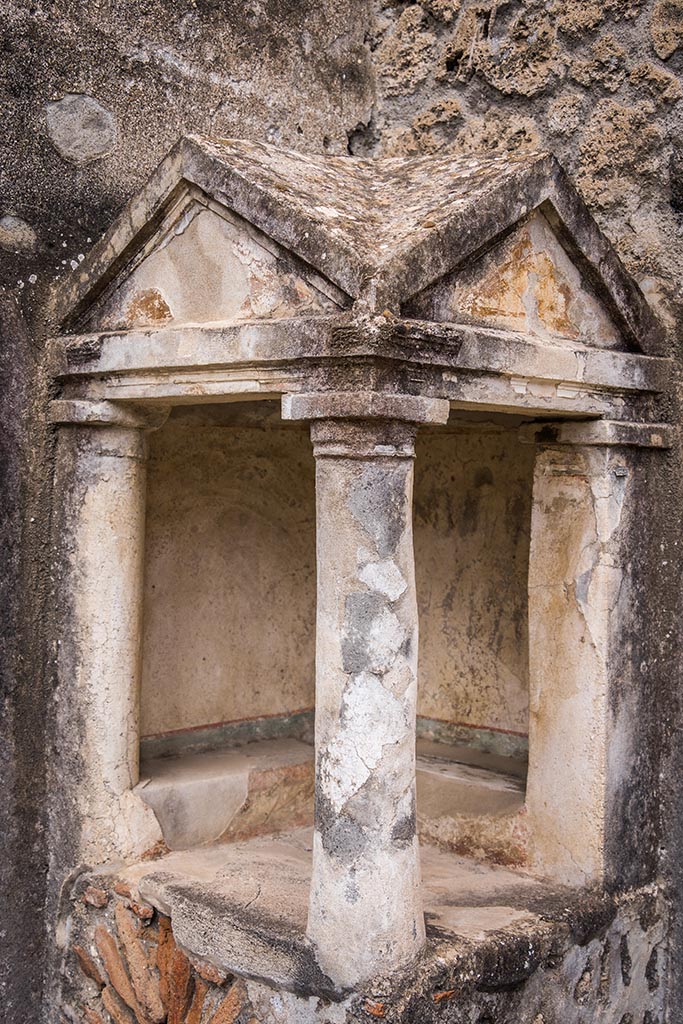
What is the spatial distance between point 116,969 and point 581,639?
201 cm

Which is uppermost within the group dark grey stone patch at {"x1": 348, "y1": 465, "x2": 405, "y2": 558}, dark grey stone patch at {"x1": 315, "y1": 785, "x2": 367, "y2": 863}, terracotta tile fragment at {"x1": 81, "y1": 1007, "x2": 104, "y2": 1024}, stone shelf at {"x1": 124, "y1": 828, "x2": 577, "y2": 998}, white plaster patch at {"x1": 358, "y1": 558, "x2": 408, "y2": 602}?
dark grey stone patch at {"x1": 348, "y1": 465, "x2": 405, "y2": 558}

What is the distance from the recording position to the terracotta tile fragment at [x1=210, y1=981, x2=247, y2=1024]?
362cm

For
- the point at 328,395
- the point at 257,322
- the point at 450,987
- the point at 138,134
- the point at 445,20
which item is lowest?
the point at 450,987

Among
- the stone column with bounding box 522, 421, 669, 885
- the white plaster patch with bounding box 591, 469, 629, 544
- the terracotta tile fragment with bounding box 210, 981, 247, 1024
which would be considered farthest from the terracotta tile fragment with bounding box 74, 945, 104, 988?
the white plaster patch with bounding box 591, 469, 629, 544

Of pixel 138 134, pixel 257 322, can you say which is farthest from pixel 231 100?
pixel 257 322

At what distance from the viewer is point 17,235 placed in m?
4.01

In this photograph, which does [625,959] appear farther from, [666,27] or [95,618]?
[666,27]

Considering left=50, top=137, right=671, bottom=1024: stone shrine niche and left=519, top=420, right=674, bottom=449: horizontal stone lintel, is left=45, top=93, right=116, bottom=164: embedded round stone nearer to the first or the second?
left=50, top=137, right=671, bottom=1024: stone shrine niche

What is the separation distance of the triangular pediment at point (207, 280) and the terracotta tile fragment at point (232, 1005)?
2.10m

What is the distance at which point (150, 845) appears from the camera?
426cm

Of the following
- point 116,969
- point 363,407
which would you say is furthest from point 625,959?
point 363,407

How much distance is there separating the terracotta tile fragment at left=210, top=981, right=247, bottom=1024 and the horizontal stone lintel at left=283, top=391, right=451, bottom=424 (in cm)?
181

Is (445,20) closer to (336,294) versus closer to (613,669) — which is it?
(336,294)

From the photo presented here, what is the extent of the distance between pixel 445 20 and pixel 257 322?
209 cm
